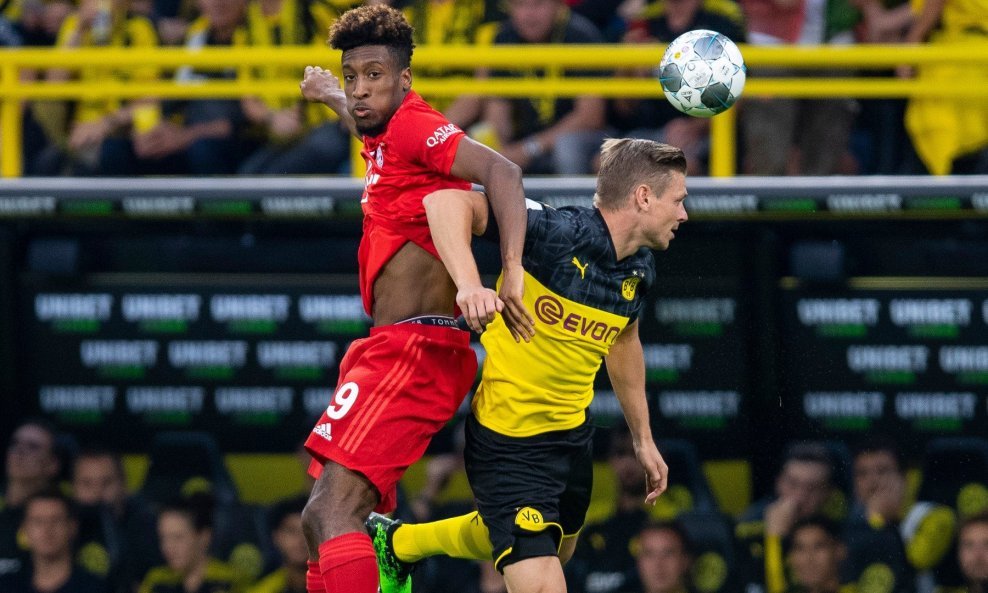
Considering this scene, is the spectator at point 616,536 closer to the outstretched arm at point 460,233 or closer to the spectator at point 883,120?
the spectator at point 883,120

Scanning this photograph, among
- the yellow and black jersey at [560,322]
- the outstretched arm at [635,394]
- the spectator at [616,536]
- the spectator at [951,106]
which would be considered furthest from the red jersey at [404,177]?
the spectator at [951,106]

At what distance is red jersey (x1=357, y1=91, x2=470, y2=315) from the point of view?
5.03 meters

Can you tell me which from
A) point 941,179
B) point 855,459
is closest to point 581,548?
point 855,459

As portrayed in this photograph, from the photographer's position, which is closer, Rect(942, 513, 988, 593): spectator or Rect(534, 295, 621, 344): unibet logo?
Rect(534, 295, 621, 344): unibet logo

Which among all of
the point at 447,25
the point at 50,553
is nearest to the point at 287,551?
the point at 50,553

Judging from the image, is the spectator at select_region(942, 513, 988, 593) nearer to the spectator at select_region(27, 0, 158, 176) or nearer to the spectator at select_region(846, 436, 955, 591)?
the spectator at select_region(846, 436, 955, 591)

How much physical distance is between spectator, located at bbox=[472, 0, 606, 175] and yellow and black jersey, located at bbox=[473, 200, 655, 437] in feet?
7.32

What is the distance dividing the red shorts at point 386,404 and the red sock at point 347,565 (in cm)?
24

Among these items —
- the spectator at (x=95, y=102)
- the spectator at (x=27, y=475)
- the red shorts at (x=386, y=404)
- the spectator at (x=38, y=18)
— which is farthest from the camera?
the spectator at (x=38, y=18)

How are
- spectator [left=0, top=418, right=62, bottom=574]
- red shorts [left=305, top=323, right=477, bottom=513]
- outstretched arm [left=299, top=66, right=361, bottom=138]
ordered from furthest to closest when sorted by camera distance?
spectator [left=0, top=418, right=62, bottom=574]
outstretched arm [left=299, top=66, right=361, bottom=138]
red shorts [left=305, top=323, right=477, bottom=513]

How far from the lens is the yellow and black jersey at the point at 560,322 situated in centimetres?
525

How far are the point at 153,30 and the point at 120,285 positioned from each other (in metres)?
1.43

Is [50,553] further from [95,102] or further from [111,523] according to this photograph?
[95,102]

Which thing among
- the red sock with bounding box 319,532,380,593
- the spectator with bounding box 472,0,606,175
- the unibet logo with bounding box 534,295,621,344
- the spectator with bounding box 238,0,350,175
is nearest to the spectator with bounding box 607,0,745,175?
the spectator with bounding box 472,0,606,175
